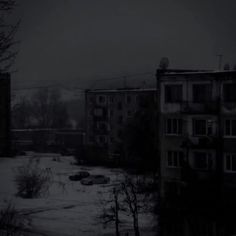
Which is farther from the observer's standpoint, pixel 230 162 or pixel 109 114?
pixel 109 114

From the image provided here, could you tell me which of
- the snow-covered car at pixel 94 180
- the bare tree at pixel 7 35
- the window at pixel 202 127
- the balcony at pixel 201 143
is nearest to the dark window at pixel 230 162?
the balcony at pixel 201 143

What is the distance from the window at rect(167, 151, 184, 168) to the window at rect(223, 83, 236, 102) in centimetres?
317

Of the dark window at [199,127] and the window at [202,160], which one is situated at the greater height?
the dark window at [199,127]

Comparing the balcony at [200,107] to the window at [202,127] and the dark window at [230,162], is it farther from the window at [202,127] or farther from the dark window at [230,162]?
the dark window at [230,162]

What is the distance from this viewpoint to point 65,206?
3142cm

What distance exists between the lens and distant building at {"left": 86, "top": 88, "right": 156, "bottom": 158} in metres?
57.6

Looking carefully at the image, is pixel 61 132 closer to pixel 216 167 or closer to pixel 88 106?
pixel 88 106

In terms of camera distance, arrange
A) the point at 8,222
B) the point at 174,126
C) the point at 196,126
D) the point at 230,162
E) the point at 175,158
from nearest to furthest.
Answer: the point at 8,222, the point at 230,162, the point at 196,126, the point at 175,158, the point at 174,126

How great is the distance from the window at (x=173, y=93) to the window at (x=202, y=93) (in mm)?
659

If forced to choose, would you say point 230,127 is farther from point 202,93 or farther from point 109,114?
point 109,114

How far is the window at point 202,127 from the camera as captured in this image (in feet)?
78.3

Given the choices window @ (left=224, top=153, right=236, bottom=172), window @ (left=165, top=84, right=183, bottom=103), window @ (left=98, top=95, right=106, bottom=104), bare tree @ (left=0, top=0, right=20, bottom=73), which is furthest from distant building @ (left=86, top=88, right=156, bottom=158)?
bare tree @ (left=0, top=0, right=20, bottom=73)

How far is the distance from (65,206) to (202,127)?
10846 mm

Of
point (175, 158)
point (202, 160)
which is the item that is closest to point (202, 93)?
point (202, 160)
